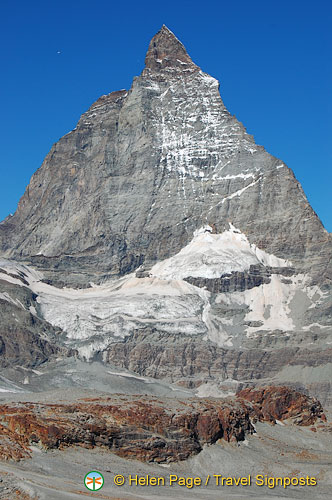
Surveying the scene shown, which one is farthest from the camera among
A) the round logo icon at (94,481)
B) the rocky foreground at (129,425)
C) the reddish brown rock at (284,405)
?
the reddish brown rock at (284,405)

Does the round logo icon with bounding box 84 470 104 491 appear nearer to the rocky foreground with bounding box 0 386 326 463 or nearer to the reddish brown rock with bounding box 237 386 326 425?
the rocky foreground with bounding box 0 386 326 463

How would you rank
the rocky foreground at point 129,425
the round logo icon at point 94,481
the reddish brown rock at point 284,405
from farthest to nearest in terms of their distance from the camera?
the reddish brown rock at point 284,405, the rocky foreground at point 129,425, the round logo icon at point 94,481

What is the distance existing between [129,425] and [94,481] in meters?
16.8

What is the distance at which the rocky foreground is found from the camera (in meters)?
88.9

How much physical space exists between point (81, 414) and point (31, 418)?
21.2ft

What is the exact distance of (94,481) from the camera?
7988cm

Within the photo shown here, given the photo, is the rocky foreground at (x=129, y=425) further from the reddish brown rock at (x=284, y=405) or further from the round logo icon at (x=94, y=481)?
the reddish brown rock at (x=284, y=405)

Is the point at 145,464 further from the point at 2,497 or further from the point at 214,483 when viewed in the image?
the point at 2,497

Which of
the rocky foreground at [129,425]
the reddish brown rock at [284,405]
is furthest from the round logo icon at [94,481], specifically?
the reddish brown rock at [284,405]

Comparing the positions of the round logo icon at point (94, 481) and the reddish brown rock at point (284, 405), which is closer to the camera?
the round logo icon at point (94, 481)

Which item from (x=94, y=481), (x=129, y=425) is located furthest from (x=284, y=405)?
(x=94, y=481)

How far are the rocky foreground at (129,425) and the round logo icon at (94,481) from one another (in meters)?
5.82

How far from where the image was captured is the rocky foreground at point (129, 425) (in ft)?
292

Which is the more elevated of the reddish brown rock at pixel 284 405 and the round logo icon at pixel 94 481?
the reddish brown rock at pixel 284 405
